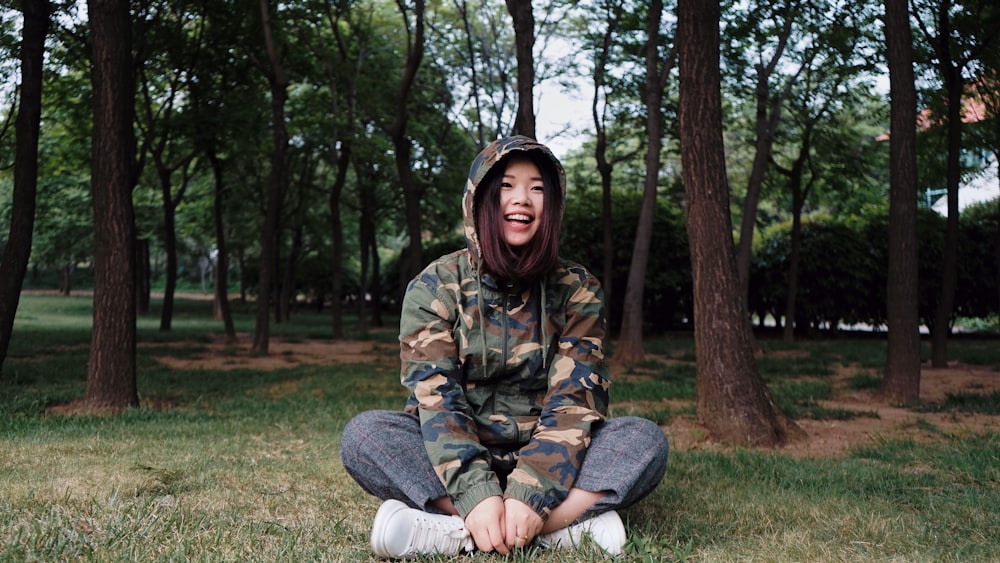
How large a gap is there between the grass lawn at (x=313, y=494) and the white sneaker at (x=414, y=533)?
137 mm

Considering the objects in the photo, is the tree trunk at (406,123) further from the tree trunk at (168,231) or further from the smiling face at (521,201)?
the smiling face at (521,201)

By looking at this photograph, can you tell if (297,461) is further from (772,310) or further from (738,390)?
(772,310)

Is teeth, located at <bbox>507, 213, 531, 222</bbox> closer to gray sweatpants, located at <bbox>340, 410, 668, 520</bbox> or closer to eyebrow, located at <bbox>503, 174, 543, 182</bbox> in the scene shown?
eyebrow, located at <bbox>503, 174, 543, 182</bbox>

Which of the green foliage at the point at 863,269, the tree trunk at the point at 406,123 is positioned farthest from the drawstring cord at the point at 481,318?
the green foliage at the point at 863,269

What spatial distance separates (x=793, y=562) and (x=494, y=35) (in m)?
14.7

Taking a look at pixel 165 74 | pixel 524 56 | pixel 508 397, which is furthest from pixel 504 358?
pixel 165 74

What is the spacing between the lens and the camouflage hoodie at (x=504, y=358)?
2762 millimetres

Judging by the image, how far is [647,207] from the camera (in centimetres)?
1130

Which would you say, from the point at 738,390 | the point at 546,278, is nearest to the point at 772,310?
the point at 738,390

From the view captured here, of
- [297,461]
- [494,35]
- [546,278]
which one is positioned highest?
[494,35]

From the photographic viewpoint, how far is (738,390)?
206 inches

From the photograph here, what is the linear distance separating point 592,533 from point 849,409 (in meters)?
4.72

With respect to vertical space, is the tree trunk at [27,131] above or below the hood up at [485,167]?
above

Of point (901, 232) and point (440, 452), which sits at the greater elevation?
point (901, 232)
